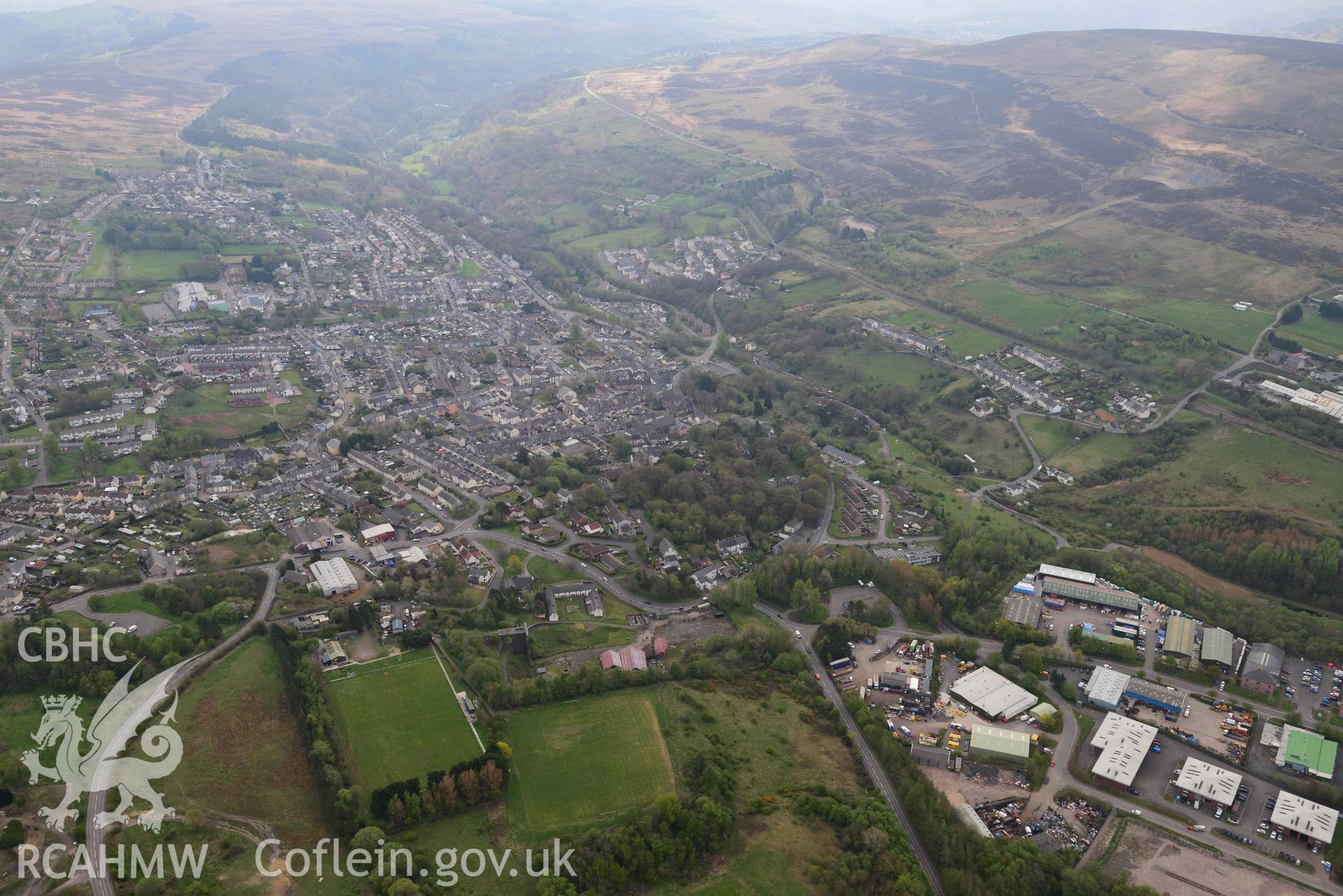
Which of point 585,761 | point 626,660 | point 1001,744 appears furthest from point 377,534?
point 1001,744

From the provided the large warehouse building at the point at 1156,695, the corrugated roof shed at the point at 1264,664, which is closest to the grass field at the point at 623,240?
the corrugated roof shed at the point at 1264,664

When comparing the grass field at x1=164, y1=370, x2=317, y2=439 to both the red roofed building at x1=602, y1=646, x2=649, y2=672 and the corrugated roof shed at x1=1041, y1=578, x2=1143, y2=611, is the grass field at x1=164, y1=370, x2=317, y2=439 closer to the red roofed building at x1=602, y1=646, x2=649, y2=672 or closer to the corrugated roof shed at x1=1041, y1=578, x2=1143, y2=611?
the red roofed building at x1=602, y1=646, x2=649, y2=672

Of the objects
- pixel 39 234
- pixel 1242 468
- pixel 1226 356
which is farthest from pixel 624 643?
pixel 39 234

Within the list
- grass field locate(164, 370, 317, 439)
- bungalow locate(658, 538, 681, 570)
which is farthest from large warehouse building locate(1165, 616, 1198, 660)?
grass field locate(164, 370, 317, 439)

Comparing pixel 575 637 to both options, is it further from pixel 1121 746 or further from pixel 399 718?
pixel 1121 746

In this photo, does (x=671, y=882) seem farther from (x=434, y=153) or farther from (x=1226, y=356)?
(x=434, y=153)
